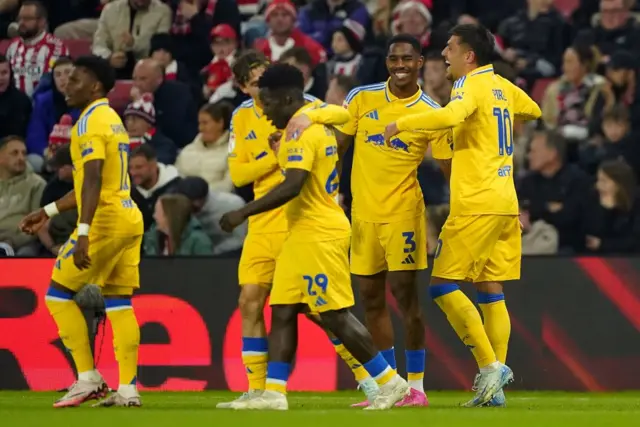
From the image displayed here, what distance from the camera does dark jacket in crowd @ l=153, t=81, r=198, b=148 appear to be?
15.4 m

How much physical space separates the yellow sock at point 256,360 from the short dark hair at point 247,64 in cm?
180

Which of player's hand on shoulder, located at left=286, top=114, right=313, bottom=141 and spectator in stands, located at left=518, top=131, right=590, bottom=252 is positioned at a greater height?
player's hand on shoulder, located at left=286, top=114, right=313, bottom=141

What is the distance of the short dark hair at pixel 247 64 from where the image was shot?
993cm

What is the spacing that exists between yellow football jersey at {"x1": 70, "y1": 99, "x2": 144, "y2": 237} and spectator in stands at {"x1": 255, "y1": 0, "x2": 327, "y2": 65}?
6.03 metres

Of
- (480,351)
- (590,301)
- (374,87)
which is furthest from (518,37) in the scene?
(480,351)

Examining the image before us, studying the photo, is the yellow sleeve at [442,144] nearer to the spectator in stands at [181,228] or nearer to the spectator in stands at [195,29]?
the spectator in stands at [181,228]

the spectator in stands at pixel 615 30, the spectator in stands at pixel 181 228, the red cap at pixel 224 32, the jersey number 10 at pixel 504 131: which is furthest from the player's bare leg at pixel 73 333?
the spectator in stands at pixel 615 30

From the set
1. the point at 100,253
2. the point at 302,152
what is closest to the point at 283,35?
the point at 100,253

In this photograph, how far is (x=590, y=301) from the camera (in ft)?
39.5

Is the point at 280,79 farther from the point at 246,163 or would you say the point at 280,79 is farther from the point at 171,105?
the point at 171,105

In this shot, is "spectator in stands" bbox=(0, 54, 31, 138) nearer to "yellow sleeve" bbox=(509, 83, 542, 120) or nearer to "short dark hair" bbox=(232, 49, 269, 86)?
"short dark hair" bbox=(232, 49, 269, 86)

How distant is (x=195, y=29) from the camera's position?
16828 millimetres

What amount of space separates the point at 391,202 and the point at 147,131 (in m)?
5.58

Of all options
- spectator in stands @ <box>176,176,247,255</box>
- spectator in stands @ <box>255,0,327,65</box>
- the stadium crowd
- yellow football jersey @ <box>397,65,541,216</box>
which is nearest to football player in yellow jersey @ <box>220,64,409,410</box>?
yellow football jersey @ <box>397,65,541,216</box>
